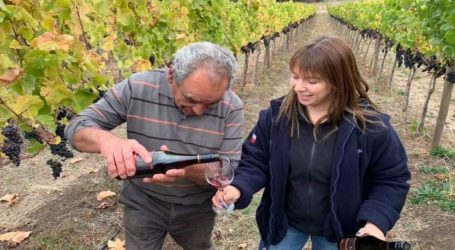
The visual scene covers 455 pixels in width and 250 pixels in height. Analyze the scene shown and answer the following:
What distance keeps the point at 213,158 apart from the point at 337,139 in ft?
2.23

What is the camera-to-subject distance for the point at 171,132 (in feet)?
7.35

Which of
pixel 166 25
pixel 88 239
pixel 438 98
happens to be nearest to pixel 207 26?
pixel 166 25

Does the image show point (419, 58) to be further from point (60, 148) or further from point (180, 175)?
point (180, 175)

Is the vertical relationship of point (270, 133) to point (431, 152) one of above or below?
above

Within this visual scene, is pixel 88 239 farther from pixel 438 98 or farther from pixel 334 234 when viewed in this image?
pixel 438 98

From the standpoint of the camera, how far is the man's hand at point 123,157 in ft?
5.59

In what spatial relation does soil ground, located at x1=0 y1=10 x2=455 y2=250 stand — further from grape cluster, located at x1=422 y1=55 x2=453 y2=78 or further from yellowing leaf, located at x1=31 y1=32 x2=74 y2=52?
yellowing leaf, located at x1=31 y1=32 x2=74 y2=52

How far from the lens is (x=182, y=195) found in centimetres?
238

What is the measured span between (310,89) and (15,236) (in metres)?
3.12

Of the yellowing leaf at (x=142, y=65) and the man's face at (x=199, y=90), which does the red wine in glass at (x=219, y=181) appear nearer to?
the man's face at (x=199, y=90)

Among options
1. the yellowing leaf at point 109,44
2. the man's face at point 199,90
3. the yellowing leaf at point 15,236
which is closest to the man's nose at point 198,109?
the man's face at point 199,90

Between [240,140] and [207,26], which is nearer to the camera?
[240,140]

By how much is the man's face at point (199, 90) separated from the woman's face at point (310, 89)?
1.24 ft

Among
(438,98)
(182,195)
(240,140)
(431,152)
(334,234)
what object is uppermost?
(240,140)
